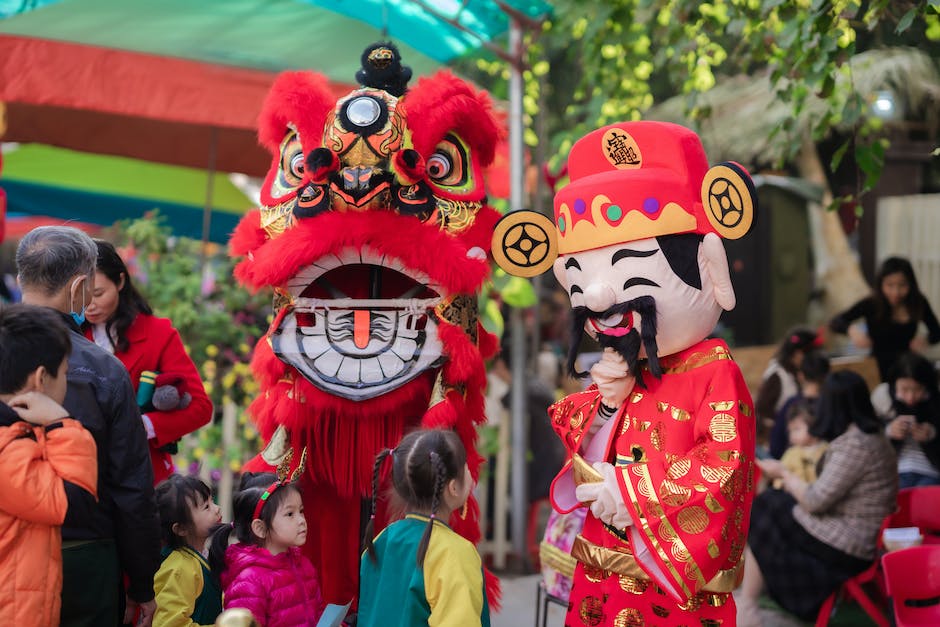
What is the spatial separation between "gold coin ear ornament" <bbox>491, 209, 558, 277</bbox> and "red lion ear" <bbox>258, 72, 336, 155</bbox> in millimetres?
747

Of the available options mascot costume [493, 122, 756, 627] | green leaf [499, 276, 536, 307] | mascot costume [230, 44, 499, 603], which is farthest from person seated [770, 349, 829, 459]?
mascot costume [493, 122, 756, 627]

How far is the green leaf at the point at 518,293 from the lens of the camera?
5.78m

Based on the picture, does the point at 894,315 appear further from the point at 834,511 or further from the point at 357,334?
the point at 357,334

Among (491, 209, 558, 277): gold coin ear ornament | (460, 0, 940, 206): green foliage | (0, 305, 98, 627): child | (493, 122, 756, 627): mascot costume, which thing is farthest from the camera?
(460, 0, 940, 206): green foliage

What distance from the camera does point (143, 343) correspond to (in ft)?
12.4

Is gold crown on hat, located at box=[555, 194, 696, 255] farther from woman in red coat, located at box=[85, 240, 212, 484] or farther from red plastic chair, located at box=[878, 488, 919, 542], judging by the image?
red plastic chair, located at box=[878, 488, 919, 542]

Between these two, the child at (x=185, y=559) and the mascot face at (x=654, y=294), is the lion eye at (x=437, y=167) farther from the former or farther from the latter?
the child at (x=185, y=559)

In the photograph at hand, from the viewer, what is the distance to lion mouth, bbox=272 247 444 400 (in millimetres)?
3547

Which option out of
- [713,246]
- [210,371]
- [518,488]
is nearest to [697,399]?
[713,246]

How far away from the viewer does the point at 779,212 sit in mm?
9297

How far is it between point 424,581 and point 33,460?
97 centimetres

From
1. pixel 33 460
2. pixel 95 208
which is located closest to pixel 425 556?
pixel 33 460

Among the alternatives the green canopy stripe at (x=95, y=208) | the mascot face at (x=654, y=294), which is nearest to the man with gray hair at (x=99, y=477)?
the mascot face at (x=654, y=294)

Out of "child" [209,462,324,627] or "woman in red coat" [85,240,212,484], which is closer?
"child" [209,462,324,627]
